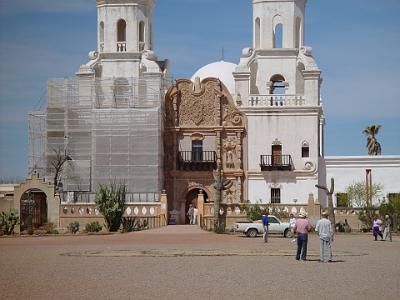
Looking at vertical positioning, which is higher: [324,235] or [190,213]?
[190,213]

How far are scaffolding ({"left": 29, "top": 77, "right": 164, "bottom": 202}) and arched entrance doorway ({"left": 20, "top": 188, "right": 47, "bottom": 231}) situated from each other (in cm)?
170

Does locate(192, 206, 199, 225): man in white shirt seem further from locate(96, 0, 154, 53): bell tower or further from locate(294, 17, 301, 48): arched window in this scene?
locate(294, 17, 301, 48): arched window

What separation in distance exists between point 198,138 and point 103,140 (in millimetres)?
5848

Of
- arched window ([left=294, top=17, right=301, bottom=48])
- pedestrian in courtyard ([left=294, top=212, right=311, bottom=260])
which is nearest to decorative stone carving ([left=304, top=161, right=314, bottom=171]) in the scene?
arched window ([left=294, top=17, right=301, bottom=48])

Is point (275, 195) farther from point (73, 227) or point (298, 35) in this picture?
point (73, 227)

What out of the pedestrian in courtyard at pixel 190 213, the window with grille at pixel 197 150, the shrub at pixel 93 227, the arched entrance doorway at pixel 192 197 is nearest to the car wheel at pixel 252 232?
the shrub at pixel 93 227

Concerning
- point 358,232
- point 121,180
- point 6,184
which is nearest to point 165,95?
point 121,180

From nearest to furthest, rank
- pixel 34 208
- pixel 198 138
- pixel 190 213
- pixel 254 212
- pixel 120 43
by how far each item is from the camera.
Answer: pixel 254 212, pixel 34 208, pixel 190 213, pixel 198 138, pixel 120 43

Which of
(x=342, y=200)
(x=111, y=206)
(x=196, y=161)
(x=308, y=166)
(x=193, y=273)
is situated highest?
(x=196, y=161)

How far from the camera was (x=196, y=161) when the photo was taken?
56.1 m

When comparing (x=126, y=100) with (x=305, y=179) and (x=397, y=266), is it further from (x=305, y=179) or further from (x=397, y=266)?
(x=397, y=266)

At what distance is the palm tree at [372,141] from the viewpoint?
73812mm

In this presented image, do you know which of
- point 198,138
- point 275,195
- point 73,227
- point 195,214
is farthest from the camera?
point 198,138

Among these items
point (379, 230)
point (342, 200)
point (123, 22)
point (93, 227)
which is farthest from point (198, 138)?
point (379, 230)
